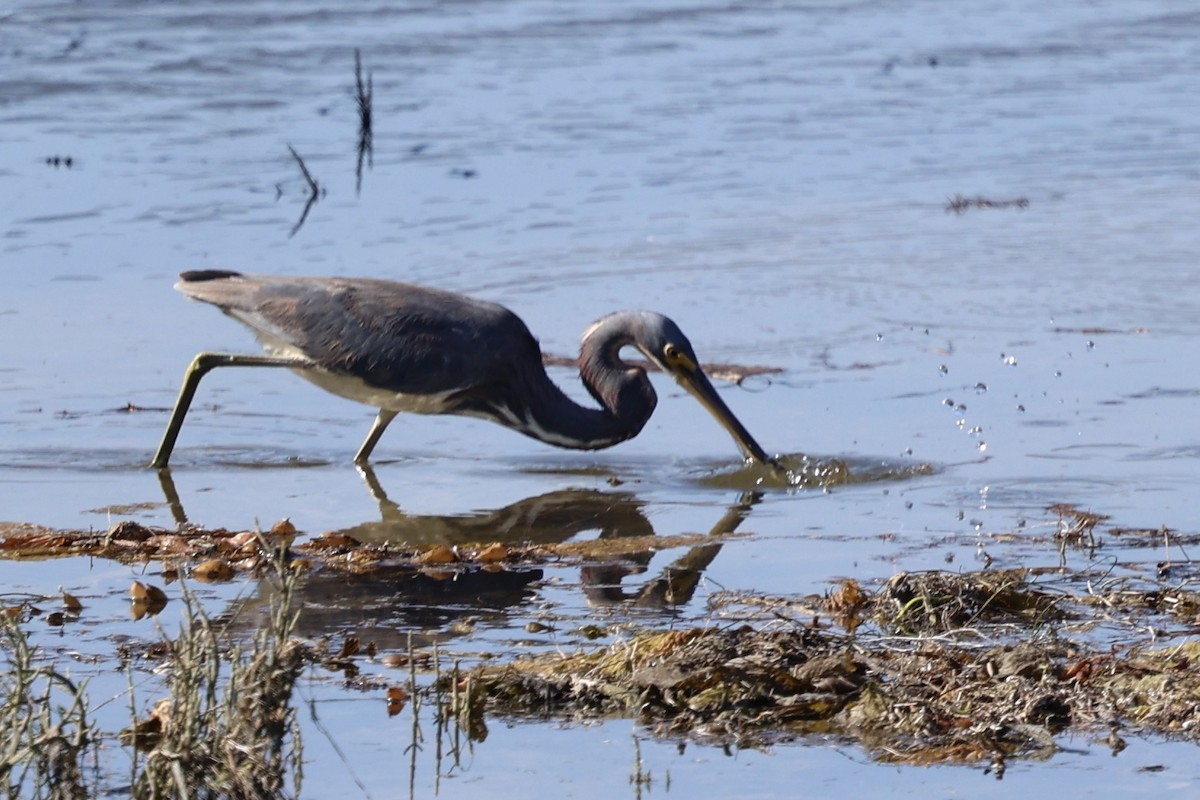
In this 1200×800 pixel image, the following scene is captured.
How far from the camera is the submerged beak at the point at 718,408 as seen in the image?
8812 millimetres

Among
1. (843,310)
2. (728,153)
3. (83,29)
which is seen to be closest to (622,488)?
(843,310)

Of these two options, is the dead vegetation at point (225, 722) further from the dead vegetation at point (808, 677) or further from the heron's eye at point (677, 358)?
the heron's eye at point (677, 358)

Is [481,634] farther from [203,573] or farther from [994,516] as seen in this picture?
[994,516]

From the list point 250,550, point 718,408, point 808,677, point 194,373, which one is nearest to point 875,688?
point 808,677

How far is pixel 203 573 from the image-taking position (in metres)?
6.70

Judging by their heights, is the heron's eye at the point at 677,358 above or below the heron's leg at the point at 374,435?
above

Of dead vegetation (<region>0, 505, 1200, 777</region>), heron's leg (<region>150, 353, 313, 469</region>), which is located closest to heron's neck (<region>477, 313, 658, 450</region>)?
heron's leg (<region>150, 353, 313, 469</region>)

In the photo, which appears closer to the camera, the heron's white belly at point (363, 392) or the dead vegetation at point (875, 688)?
the dead vegetation at point (875, 688)

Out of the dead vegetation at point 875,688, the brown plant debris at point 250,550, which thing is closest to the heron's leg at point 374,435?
the brown plant debris at point 250,550

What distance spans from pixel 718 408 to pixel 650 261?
357cm

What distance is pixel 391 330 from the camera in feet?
29.4

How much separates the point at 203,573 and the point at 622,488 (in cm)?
239

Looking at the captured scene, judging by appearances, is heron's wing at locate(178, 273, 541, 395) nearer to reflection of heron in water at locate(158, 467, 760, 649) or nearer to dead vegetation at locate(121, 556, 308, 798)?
reflection of heron in water at locate(158, 467, 760, 649)

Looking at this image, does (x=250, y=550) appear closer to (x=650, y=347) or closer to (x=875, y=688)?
(x=875, y=688)
